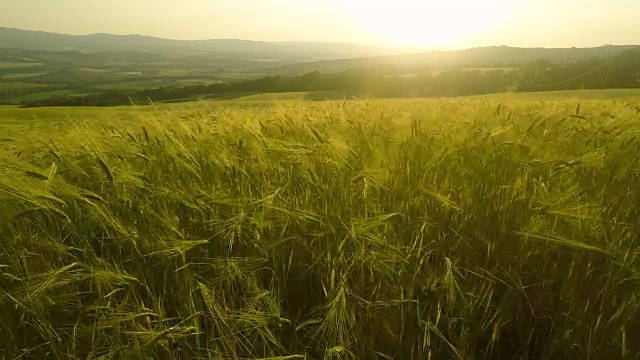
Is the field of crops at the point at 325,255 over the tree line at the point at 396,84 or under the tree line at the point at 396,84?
over

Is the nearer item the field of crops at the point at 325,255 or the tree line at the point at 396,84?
the field of crops at the point at 325,255

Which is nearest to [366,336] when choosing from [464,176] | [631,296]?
[631,296]

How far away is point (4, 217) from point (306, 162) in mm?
1204

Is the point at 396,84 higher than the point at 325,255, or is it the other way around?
the point at 325,255

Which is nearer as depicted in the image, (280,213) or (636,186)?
(280,213)

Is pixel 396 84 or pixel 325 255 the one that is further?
pixel 396 84

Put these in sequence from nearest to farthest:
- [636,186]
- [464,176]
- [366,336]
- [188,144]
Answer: [366,336] → [636,186] → [464,176] → [188,144]

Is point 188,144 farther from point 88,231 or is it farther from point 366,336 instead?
point 366,336

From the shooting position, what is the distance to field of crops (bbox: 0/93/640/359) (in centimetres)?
125

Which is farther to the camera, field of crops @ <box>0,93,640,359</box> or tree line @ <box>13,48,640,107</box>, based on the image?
tree line @ <box>13,48,640,107</box>

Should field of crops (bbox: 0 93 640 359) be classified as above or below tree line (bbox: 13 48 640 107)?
above

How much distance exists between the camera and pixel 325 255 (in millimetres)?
1505

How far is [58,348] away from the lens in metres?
1.24

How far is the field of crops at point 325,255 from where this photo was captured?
4.11 ft
